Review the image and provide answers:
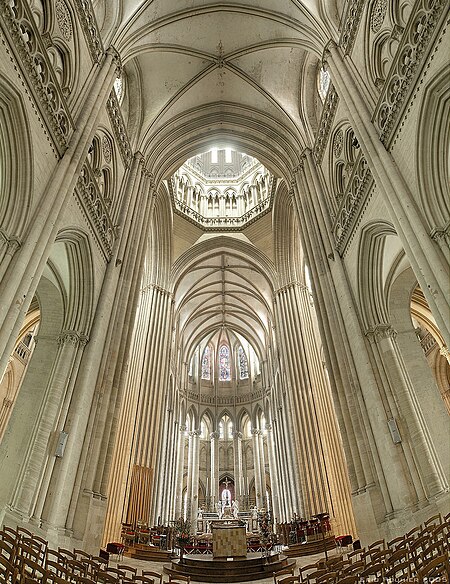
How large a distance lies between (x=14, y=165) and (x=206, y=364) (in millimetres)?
33403

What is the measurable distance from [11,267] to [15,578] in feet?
15.4

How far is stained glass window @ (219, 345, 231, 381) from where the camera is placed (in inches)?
1564

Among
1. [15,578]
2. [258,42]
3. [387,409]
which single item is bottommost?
[15,578]

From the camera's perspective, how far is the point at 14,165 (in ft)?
26.0

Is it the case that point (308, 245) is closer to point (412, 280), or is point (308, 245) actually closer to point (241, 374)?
point (412, 280)

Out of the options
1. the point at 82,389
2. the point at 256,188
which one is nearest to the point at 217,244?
the point at 256,188

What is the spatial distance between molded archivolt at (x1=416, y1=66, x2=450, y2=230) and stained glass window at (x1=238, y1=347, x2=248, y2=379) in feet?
108

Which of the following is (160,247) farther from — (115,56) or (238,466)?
(238,466)

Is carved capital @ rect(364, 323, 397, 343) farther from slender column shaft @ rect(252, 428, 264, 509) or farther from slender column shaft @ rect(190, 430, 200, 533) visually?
slender column shaft @ rect(252, 428, 264, 509)

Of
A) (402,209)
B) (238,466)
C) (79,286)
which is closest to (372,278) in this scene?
(402,209)

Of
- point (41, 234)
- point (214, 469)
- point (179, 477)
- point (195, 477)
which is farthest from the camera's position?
point (214, 469)

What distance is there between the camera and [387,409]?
31.0 feet

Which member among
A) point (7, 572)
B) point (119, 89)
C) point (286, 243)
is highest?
point (286, 243)

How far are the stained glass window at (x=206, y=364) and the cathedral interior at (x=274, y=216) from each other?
53.4ft
